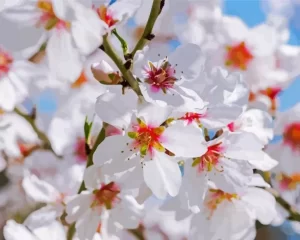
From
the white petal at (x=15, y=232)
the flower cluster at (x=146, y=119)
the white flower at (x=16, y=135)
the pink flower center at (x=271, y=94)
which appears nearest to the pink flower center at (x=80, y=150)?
the flower cluster at (x=146, y=119)

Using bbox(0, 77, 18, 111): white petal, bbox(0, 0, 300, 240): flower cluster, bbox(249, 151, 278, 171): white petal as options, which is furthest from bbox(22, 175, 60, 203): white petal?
bbox(249, 151, 278, 171): white petal

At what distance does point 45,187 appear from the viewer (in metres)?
0.97

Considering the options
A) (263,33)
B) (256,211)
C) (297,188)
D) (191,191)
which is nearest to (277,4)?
(263,33)

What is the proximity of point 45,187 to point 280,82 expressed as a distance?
1.54ft

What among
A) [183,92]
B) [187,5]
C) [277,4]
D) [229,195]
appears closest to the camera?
[183,92]

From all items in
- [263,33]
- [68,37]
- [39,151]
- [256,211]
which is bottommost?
[39,151]

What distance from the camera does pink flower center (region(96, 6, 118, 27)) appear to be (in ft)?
2.37

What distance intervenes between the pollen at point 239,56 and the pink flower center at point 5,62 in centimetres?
39

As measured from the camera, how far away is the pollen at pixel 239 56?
1105 millimetres

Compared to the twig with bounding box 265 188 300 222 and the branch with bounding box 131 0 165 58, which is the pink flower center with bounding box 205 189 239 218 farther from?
the branch with bounding box 131 0 165 58

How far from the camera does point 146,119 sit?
2.30 ft

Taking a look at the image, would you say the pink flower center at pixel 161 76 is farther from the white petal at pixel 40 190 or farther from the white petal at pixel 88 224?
the white petal at pixel 40 190

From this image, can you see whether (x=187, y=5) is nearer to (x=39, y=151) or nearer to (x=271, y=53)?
(x=271, y=53)

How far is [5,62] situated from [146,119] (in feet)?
1.36
